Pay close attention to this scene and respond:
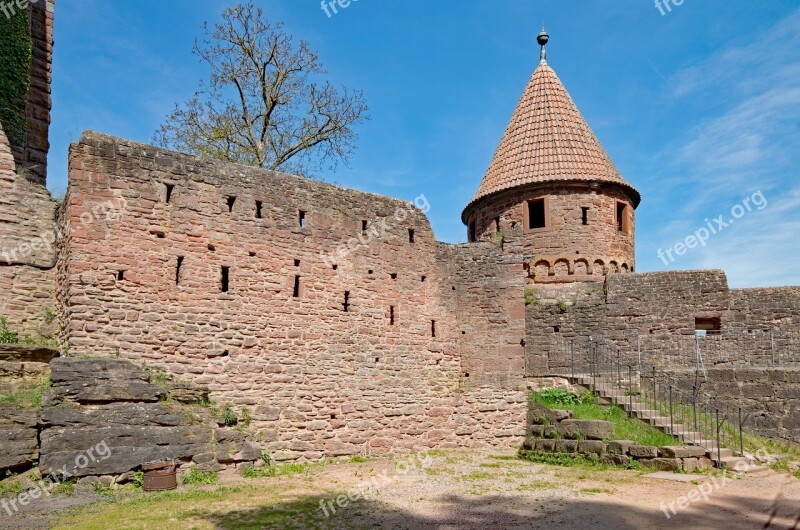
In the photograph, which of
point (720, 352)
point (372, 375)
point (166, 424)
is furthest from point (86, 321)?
point (720, 352)

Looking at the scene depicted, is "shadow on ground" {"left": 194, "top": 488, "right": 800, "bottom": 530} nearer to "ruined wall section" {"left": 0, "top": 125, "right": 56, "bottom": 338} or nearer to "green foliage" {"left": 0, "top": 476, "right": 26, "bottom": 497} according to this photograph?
"green foliage" {"left": 0, "top": 476, "right": 26, "bottom": 497}

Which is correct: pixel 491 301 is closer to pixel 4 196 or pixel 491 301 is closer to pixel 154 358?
pixel 154 358

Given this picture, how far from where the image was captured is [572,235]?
2297 cm

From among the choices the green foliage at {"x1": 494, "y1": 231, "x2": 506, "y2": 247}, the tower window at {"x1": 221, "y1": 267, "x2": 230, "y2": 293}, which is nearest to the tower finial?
the green foliage at {"x1": 494, "y1": 231, "x2": 506, "y2": 247}

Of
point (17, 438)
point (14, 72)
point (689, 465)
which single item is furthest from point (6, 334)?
point (689, 465)

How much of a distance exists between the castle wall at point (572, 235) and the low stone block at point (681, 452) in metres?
9.99

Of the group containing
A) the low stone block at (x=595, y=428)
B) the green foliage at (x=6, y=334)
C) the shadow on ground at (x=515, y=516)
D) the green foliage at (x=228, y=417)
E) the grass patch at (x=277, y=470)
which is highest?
the green foliage at (x=6, y=334)

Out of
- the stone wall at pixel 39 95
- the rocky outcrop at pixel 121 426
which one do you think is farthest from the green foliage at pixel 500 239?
the stone wall at pixel 39 95

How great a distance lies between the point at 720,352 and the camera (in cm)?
1898

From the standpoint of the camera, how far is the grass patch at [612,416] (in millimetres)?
14203

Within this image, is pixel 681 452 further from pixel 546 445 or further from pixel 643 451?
pixel 546 445

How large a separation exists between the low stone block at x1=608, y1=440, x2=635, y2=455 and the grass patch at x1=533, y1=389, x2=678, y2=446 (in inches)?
9.4

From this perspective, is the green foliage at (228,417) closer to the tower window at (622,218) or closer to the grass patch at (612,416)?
the grass patch at (612,416)

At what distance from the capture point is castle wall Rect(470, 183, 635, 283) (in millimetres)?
22938
